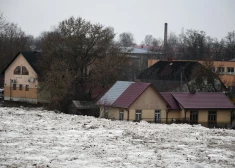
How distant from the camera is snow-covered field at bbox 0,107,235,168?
1847 cm

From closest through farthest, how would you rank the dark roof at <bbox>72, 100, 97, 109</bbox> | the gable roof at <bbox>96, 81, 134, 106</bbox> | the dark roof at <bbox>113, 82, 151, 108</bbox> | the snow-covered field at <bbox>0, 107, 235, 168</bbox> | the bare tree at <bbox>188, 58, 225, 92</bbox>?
the snow-covered field at <bbox>0, 107, 235, 168</bbox> → the dark roof at <bbox>113, 82, 151, 108</bbox> → the gable roof at <bbox>96, 81, 134, 106</bbox> → the dark roof at <bbox>72, 100, 97, 109</bbox> → the bare tree at <bbox>188, 58, 225, 92</bbox>

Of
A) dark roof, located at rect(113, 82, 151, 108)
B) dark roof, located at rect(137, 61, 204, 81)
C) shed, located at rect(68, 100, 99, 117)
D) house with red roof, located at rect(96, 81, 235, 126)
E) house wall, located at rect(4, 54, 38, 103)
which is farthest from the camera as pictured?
dark roof, located at rect(137, 61, 204, 81)

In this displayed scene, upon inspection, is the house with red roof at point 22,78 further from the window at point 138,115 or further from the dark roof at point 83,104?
the window at point 138,115

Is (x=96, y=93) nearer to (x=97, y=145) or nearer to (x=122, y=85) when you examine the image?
(x=122, y=85)

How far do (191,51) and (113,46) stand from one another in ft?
182

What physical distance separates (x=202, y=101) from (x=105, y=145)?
24.1 metres

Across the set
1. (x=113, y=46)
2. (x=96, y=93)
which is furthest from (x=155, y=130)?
(x=113, y=46)

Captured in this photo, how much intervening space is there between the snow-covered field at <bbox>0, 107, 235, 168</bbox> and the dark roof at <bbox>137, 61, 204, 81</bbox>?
1374 inches

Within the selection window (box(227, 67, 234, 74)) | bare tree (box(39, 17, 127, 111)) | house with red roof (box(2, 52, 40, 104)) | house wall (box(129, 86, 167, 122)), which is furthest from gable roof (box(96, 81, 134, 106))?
window (box(227, 67, 234, 74))

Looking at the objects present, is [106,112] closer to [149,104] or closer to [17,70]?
[149,104]

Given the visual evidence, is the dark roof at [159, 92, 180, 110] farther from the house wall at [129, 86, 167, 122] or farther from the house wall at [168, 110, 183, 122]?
the house wall at [129, 86, 167, 122]

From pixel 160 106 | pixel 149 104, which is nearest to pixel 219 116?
pixel 160 106

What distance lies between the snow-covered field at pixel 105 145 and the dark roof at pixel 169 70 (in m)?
34.9

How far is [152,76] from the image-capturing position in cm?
6762
